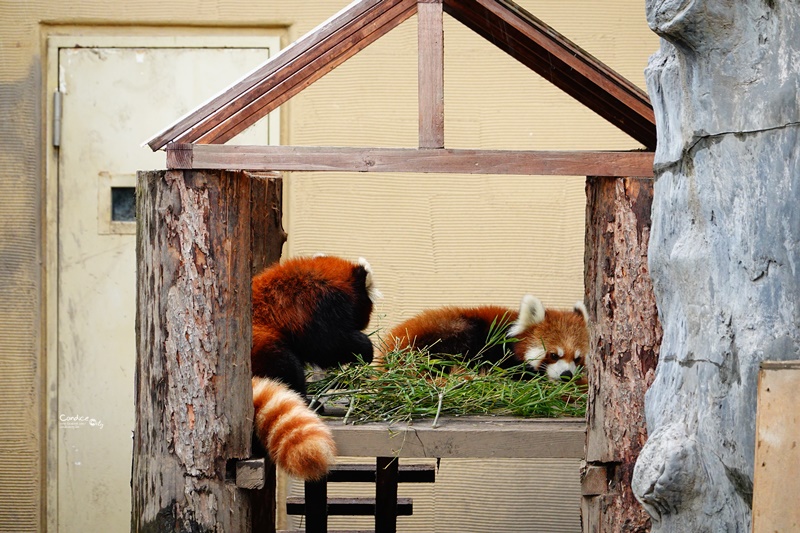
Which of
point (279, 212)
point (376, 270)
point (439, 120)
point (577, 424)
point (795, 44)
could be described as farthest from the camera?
point (376, 270)

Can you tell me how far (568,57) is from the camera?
3008 mm

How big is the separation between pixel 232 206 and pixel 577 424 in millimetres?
1359

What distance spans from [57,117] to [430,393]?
9.09ft

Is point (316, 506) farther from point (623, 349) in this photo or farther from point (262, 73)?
point (262, 73)

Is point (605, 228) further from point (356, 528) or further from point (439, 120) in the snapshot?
point (356, 528)

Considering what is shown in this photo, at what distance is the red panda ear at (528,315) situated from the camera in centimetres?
430

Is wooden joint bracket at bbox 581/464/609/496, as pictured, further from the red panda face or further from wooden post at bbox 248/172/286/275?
wooden post at bbox 248/172/286/275

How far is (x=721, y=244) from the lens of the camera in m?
2.26

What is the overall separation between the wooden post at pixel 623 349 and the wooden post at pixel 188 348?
114 cm

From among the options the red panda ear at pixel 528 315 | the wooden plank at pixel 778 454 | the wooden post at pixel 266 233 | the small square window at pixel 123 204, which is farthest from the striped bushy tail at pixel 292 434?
the small square window at pixel 123 204

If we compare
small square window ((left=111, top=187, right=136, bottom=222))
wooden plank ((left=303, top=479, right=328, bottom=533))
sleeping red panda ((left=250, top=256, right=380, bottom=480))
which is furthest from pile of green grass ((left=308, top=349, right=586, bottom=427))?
small square window ((left=111, top=187, right=136, bottom=222))

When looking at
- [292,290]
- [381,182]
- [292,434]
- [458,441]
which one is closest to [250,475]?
[292,434]

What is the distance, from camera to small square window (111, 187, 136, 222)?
5199 mm

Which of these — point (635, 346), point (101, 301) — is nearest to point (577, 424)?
point (635, 346)
